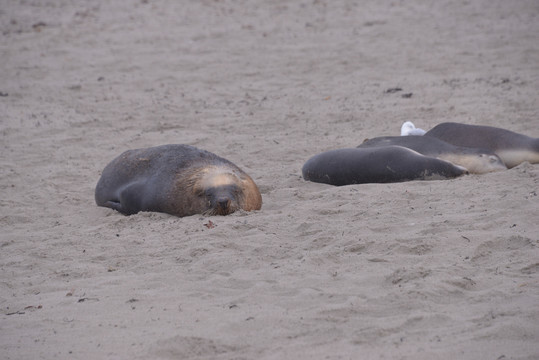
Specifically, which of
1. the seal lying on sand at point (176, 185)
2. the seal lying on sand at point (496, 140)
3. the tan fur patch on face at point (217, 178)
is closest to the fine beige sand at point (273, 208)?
the seal lying on sand at point (176, 185)

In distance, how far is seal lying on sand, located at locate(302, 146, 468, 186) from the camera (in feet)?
21.3

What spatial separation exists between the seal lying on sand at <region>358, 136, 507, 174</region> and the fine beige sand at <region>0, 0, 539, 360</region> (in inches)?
15.9

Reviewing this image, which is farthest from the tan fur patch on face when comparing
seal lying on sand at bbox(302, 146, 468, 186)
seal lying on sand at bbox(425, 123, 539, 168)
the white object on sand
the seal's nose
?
the white object on sand

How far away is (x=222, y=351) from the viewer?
3.48 metres

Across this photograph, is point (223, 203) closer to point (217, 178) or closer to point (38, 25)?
point (217, 178)

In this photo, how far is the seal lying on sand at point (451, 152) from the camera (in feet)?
22.2

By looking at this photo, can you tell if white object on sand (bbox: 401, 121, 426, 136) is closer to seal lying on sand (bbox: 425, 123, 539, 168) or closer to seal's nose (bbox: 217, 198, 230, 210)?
seal lying on sand (bbox: 425, 123, 539, 168)

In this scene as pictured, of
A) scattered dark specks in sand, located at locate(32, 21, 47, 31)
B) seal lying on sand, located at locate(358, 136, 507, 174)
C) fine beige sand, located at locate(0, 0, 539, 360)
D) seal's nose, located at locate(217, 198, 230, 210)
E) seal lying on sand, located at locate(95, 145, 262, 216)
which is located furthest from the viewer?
scattered dark specks in sand, located at locate(32, 21, 47, 31)

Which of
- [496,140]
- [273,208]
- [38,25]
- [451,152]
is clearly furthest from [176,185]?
[38,25]

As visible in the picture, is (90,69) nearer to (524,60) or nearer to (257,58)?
(257,58)

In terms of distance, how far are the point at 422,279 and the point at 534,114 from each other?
5.06 meters

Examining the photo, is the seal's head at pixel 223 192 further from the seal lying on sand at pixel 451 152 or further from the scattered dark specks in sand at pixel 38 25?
the scattered dark specks in sand at pixel 38 25

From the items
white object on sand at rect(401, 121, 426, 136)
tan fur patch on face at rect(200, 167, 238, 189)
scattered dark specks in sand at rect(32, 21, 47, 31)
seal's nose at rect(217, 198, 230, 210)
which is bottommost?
white object on sand at rect(401, 121, 426, 136)

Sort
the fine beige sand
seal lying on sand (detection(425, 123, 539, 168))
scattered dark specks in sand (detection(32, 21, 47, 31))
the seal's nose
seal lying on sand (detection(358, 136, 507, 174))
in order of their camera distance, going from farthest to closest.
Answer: scattered dark specks in sand (detection(32, 21, 47, 31)) < seal lying on sand (detection(425, 123, 539, 168)) < seal lying on sand (detection(358, 136, 507, 174)) < the seal's nose < the fine beige sand
